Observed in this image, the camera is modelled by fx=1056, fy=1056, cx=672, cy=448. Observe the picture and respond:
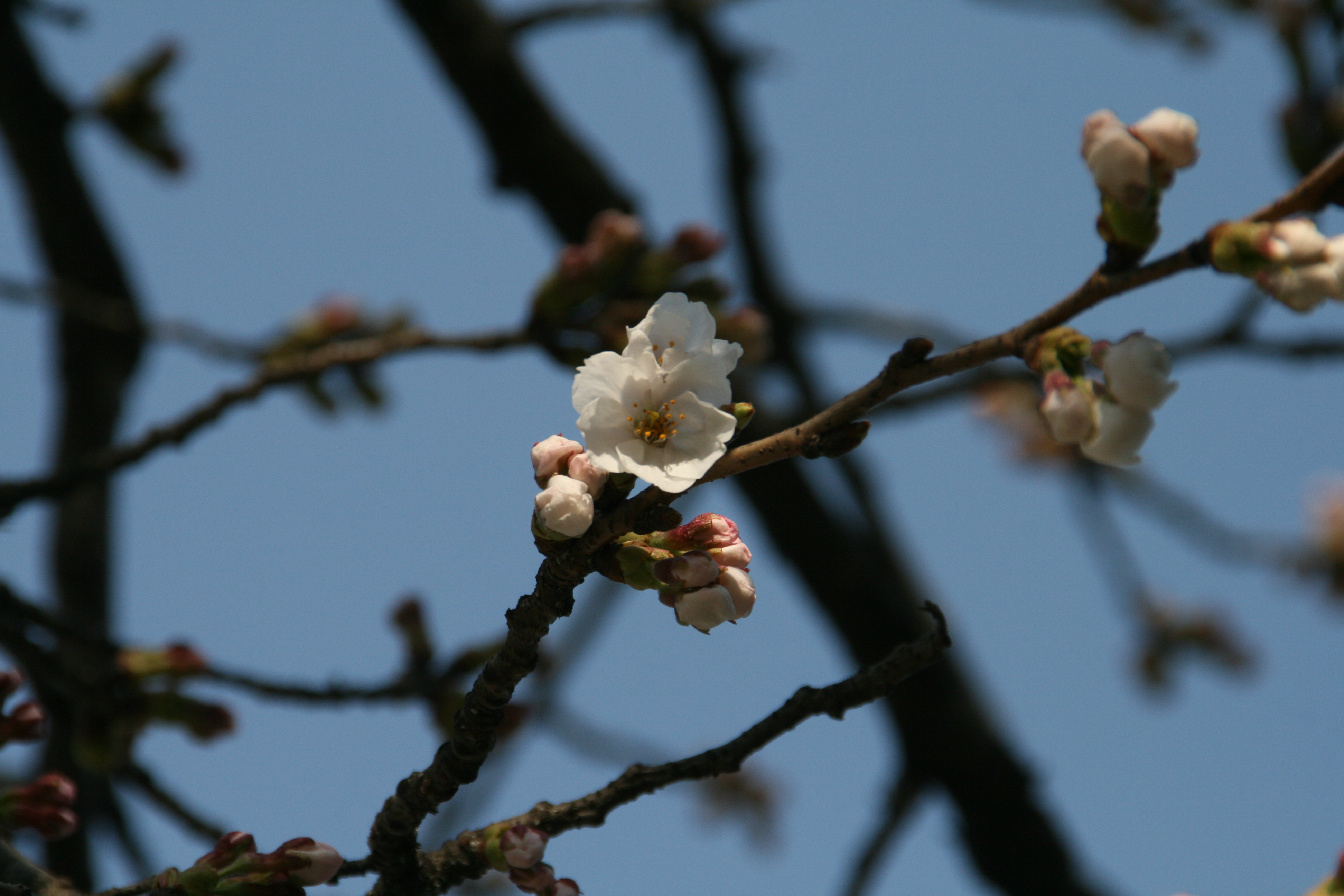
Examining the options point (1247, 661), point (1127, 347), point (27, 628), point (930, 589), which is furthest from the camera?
point (1247, 661)

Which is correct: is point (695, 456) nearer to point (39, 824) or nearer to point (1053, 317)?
point (1053, 317)

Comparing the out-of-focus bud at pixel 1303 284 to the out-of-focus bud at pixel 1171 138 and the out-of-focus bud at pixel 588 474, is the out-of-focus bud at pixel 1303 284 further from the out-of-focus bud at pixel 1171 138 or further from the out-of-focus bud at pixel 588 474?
the out-of-focus bud at pixel 588 474

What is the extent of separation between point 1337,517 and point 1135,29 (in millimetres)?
2391

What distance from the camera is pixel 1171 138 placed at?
1136 millimetres

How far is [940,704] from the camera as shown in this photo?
→ 3.42 m

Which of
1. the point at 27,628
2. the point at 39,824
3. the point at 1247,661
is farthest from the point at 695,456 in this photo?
the point at 1247,661

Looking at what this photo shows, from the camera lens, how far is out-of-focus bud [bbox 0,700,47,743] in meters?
1.64

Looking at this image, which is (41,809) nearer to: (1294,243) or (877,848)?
(877,848)

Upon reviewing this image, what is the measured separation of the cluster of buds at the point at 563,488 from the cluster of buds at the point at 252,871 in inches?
21.0

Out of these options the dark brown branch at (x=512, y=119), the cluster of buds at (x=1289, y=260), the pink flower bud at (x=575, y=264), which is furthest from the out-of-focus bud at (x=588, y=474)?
the dark brown branch at (x=512, y=119)

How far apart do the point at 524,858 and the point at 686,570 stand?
390 millimetres

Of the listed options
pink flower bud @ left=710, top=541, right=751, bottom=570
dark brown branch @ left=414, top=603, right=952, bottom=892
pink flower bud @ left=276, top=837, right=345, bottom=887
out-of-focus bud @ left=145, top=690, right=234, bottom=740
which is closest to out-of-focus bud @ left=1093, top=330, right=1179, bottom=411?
dark brown branch @ left=414, top=603, right=952, bottom=892

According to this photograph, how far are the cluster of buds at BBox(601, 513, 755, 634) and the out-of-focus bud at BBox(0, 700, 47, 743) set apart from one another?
1082 millimetres

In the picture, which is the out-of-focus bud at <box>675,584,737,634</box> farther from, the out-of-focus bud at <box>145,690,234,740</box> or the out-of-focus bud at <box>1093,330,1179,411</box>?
the out-of-focus bud at <box>145,690,234,740</box>
